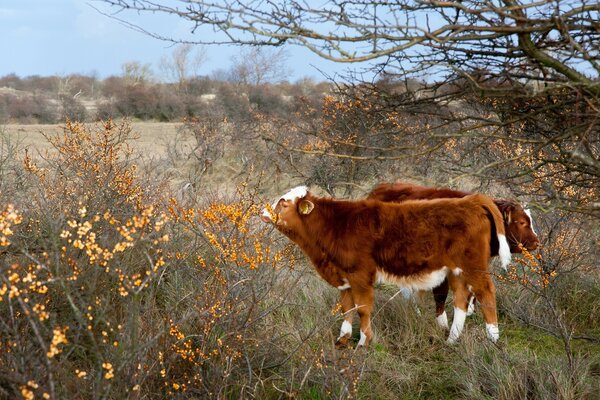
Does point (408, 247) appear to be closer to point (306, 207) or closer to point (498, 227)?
point (498, 227)

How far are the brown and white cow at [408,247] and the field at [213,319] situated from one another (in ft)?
0.91

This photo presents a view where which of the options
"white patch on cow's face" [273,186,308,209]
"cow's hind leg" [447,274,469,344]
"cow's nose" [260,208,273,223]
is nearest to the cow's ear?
"white patch on cow's face" [273,186,308,209]

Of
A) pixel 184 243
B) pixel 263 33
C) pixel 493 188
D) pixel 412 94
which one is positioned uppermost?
pixel 263 33

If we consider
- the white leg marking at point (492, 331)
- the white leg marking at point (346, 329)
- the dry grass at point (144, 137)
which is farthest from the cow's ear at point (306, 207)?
the dry grass at point (144, 137)

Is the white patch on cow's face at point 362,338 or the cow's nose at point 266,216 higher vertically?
the cow's nose at point 266,216

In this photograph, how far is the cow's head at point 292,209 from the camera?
5.62m

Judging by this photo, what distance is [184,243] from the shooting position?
6.43 metres

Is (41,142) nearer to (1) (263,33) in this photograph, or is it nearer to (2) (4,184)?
(2) (4,184)

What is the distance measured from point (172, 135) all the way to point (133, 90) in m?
13.1

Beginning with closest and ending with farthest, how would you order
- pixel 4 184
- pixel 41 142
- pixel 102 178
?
pixel 102 178 → pixel 4 184 → pixel 41 142

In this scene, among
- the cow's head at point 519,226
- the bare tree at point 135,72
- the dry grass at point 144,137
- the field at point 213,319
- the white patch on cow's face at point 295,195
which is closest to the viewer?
the field at point 213,319

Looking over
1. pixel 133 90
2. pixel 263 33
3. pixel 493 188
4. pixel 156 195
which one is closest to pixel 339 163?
pixel 493 188

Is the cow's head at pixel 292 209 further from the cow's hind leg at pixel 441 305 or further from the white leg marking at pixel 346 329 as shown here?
the cow's hind leg at pixel 441 305

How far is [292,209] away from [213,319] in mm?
2031
